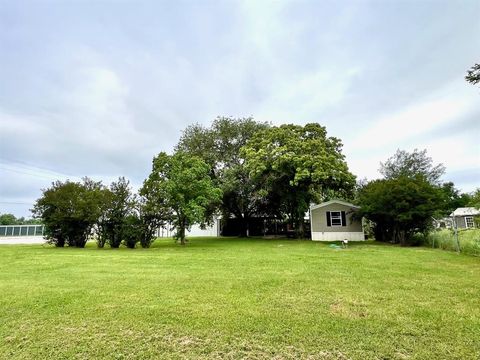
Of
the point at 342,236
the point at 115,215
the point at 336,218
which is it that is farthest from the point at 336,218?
the point at 115,215

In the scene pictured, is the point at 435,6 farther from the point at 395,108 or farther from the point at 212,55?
the point at 212,55

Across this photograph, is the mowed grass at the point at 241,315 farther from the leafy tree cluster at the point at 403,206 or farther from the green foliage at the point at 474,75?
the leafy tree cluster at the point at 403,206

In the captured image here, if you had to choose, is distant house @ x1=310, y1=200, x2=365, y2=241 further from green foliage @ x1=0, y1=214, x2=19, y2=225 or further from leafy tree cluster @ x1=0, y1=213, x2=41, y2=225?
green foliage @ x1=0, y1=214, x2=19, y2=225

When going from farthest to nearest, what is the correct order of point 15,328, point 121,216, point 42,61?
1. point 121,216
2. point 42,61
3. point 15,328

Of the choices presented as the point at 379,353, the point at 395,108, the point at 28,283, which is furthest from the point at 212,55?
the point at 379,353

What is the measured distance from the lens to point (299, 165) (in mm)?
18344

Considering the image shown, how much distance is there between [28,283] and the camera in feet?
19.6

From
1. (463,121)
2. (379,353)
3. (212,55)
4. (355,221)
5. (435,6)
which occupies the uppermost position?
(212,55)

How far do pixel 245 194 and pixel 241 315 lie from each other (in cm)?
1922

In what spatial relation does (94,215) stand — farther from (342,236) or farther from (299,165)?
(342,236)

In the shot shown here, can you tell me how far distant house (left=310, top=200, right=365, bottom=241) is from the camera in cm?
2022

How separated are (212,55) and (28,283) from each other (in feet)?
39.0

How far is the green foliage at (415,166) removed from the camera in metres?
37.5

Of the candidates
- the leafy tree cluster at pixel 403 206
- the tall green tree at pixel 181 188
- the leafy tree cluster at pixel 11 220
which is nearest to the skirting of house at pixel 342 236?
the leafy tree cluster at pixel 403 206
